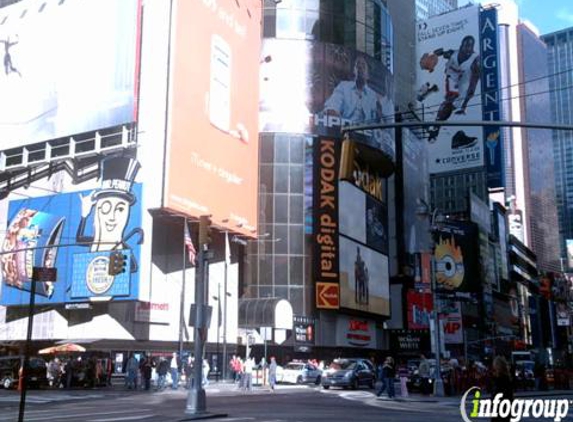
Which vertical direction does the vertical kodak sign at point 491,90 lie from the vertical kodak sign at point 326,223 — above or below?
above

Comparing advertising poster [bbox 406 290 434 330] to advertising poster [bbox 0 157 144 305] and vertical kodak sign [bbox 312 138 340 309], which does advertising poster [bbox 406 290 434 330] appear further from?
advertising poster [bbox 0 157 144 305]

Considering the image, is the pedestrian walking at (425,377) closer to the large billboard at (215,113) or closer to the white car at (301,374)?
the white car at (301,374)

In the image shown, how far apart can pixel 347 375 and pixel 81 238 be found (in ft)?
78.3

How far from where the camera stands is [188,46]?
5481 cm

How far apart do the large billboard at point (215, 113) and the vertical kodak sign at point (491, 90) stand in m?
63.7

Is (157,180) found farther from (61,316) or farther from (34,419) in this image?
(34,419)

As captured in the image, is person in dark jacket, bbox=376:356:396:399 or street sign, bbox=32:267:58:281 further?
person in dark jacket, bbox=376:356:396:399

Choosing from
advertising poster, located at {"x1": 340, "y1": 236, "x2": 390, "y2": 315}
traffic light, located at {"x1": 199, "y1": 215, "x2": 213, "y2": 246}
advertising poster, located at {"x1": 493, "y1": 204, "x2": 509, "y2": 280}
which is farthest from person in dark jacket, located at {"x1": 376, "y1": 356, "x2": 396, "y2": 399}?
advertising poster, located at {"x1": 493, "y1": 204, "x2": 509, "y2": 280}

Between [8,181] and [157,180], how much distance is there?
1746 cm

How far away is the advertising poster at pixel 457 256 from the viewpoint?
101500mm

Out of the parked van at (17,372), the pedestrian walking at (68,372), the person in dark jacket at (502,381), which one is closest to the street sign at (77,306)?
the pedestrian walking at (68,372)

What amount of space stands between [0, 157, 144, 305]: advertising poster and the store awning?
47.4 ft

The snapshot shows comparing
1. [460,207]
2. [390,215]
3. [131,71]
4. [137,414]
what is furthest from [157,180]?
[460,207]

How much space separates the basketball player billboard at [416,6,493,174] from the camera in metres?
126
